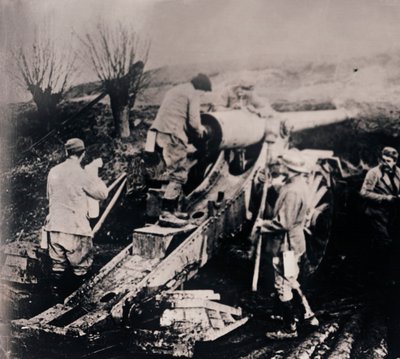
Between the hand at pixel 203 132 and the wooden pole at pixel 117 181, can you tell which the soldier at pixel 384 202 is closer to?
the hand at pixel 203 132

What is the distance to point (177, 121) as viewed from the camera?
3.85 meters

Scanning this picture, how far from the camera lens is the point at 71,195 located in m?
3.94

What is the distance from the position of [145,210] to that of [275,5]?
1770 millimetres

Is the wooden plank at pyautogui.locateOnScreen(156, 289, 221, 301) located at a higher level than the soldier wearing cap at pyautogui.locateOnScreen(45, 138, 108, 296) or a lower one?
lower

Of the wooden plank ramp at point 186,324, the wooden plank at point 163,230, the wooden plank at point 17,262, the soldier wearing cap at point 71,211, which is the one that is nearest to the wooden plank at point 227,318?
the wooden plank ramp at point 186,324

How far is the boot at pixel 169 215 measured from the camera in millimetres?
3842

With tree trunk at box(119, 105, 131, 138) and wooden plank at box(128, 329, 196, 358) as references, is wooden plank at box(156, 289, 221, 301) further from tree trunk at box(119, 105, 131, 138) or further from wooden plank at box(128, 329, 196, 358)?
tree trunk at box(119, 105, 131, 138)

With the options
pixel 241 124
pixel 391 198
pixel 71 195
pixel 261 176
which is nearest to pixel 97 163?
pixel 71 195

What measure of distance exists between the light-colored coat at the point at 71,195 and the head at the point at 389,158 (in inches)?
80.6

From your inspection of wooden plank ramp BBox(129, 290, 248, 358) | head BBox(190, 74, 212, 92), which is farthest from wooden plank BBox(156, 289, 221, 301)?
head BBox(190, 74, 212, 92)

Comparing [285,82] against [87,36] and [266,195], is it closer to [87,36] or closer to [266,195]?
[266,195]

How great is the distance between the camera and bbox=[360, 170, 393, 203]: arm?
11.7ft

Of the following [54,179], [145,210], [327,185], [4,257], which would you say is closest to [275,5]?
[327,185]

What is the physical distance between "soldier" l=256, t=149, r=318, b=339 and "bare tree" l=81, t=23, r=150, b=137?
4.26 feet
